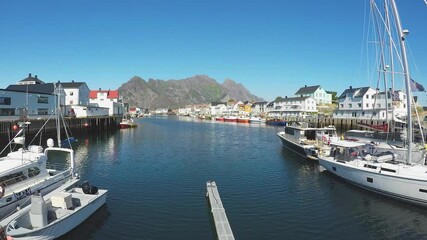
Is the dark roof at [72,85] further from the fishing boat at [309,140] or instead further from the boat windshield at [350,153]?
the boat windshield at [350,153]

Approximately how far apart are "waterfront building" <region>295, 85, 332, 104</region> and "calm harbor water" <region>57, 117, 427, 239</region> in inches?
5065

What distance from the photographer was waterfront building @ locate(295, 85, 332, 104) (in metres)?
160

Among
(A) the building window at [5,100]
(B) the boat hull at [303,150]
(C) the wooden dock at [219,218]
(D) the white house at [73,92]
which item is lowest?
(C) the wooden dock at [219,218]

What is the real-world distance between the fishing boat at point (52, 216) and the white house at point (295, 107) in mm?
127789

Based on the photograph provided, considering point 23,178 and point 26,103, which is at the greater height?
point 26,103

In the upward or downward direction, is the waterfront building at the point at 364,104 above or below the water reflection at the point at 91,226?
above

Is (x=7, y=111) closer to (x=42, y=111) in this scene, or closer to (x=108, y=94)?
(x=42, y=111)

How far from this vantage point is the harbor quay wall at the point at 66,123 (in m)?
53.7

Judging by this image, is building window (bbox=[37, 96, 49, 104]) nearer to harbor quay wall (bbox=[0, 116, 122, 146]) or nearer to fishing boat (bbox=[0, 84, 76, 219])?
harbor quay wall (bbox=[0, 116, 122, 146])

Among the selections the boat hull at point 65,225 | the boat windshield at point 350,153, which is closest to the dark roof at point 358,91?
the boat windshield at point 350,153

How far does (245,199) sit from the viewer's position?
24578 mm

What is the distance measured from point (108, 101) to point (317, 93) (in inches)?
4090

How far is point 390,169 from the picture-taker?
79.6 feet

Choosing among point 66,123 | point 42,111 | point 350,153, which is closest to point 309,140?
point 350,153
